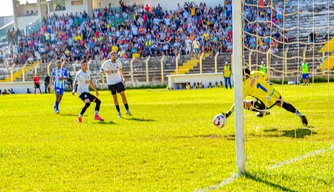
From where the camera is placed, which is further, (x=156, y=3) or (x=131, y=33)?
(x=156, y=3)

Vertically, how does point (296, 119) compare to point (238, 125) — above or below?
below

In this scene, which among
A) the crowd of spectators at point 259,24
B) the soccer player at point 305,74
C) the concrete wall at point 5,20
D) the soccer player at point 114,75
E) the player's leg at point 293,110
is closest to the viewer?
the crowd of spectators at point 259,24

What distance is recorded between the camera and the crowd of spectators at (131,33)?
40.3 metres

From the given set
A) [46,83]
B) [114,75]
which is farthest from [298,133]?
[46,83]

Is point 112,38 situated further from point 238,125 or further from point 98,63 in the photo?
point 238,125

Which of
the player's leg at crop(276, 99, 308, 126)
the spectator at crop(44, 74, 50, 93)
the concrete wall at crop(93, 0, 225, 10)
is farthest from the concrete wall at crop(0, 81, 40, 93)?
the player's leg at crop(276, 99, 308, 126)

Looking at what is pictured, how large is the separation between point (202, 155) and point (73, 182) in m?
2.20

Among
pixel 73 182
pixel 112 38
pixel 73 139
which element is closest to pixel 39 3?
pixel 112 38

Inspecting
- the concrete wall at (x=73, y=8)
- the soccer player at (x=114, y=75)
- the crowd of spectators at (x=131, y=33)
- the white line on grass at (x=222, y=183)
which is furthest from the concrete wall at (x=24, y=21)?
the white line on grass at (x=222, y=183)

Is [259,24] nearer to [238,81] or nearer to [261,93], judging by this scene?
[261,93]

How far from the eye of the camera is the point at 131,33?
44.6m

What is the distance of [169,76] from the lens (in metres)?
35.5

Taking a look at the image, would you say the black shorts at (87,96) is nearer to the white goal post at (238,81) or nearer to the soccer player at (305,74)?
the white goal post at (238,81)

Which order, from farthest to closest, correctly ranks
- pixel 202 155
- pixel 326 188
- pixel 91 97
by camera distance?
pixel 91 97
pixel 202 155
pixel 326 188
